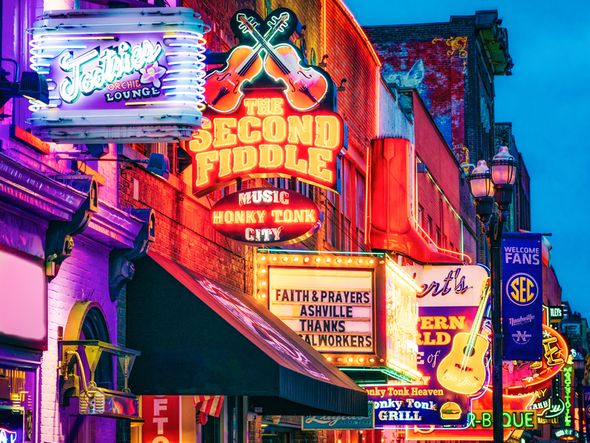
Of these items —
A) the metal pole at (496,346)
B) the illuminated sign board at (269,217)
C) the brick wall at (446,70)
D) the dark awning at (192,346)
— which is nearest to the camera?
the dark awning at (192,346)

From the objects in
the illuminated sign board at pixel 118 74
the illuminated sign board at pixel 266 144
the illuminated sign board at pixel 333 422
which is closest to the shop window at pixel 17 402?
the illuminated sign board at pixel 118 74

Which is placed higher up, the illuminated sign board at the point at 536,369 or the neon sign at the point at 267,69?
the neon sign at the point at 267,69

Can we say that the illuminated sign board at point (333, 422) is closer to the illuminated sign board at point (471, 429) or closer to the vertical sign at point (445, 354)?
the vertical sign at point (445, 354)

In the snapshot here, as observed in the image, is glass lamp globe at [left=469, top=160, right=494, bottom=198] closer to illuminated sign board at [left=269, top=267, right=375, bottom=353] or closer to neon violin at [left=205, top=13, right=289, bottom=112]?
illuminated sign board at [left=269, top=267, right=375, bottom=353]

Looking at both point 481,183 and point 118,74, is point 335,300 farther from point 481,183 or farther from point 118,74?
point 118,74

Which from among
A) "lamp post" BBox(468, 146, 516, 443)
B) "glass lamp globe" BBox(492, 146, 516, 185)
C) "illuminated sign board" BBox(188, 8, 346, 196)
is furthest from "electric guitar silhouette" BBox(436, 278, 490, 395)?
"illuminated sign board" BBox(188, 8, 346, 196)

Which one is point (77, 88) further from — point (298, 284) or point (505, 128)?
point (505, 128)

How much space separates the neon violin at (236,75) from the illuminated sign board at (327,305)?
5011 millimetres

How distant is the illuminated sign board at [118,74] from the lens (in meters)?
13.0

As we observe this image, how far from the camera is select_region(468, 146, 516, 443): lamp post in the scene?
23.6 m

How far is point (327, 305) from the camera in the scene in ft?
78.0

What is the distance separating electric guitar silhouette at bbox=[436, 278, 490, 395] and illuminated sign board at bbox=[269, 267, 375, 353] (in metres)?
6.47

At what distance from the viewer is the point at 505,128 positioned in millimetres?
71312

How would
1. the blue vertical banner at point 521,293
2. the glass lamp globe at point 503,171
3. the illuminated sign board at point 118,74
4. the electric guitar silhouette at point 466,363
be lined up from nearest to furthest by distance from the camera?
1. the illuminated sign board at point 118,74
2. the glass lamp globe at point 503,171
3. the electric guitar silhouette at point 466,363
4. the blue vertical banner at point 521,293
